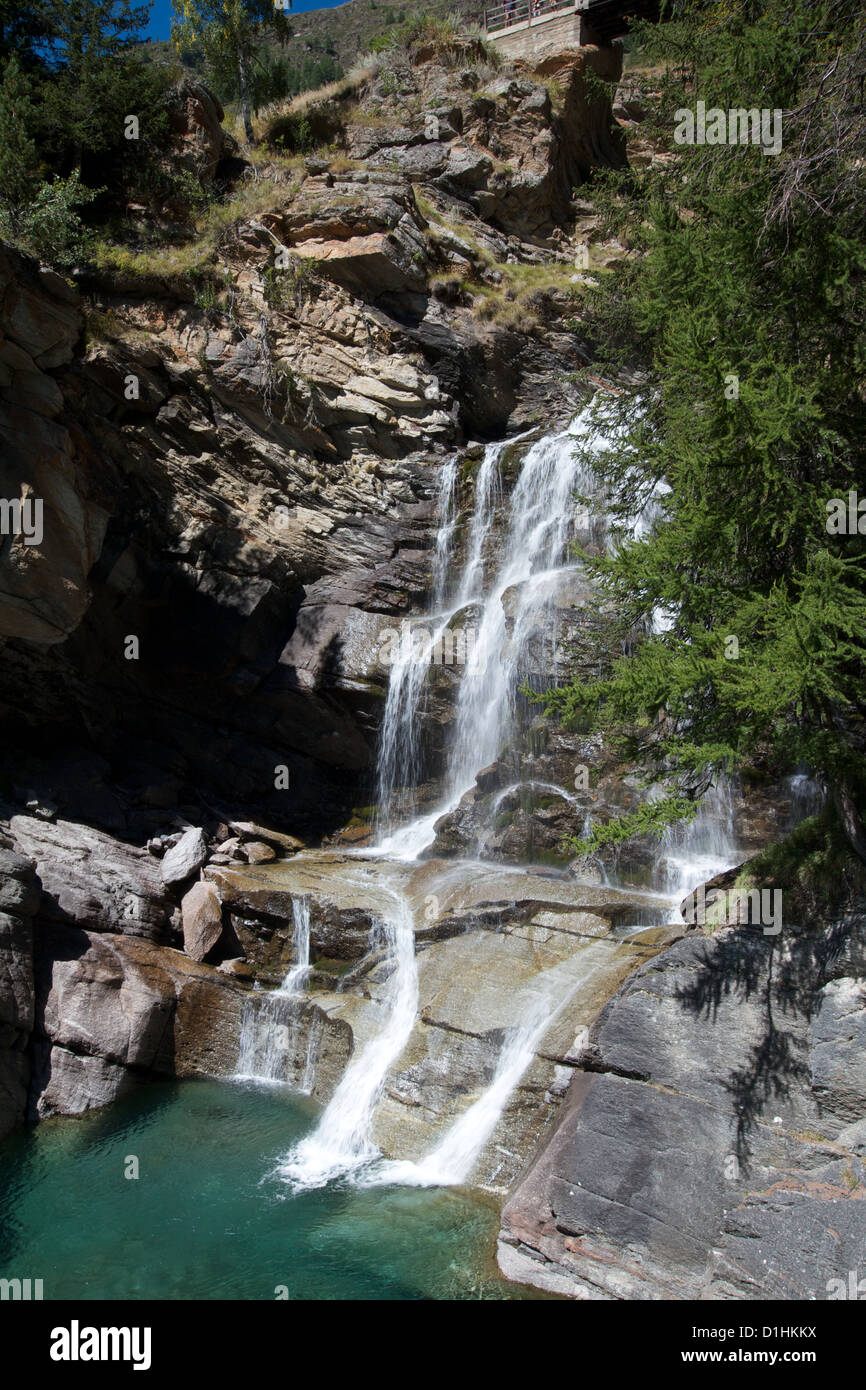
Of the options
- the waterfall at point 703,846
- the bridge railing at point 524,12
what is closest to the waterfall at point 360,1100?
the waterfall at point 703,846

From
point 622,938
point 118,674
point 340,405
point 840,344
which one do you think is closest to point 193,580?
point 118,674

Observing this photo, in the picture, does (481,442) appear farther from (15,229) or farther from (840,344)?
(840,344)

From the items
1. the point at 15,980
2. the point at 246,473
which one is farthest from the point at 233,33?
the point at 15,980

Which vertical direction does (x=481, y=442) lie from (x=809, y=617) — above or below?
above

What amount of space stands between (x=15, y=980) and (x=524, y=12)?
37.1 m

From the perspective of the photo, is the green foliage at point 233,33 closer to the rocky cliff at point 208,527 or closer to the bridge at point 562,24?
the rocky cliff at point 208,527

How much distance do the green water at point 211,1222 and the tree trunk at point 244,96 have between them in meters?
29.2

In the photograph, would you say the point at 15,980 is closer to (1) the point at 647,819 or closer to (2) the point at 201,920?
(2) the point at 201,920

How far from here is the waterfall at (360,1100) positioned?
979 cm

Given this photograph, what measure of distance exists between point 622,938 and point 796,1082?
334 cm

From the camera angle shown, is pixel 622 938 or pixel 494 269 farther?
pixel 494 269

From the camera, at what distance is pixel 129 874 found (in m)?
13.8

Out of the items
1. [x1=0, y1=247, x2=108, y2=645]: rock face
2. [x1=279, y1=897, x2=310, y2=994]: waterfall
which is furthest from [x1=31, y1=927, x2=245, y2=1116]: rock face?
[x1=0, y1=247, x2=108, y2=645]: rock face

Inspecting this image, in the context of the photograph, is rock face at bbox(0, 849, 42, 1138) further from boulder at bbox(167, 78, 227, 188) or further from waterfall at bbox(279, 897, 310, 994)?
boulder at bbox(167, 78, 227, 188)
